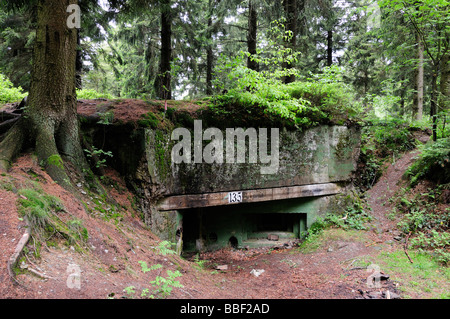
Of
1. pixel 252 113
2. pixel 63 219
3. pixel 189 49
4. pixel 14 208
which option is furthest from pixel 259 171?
pixel 189 49

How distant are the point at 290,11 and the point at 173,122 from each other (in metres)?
6.86

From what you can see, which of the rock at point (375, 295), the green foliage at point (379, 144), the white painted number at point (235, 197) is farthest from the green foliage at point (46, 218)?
the green foliage at point (379, 144)

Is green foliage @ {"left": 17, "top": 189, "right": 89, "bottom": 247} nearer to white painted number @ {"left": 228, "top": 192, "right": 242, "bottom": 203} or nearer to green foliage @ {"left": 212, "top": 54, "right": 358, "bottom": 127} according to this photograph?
white painted number @ {"left": 228, "top": 192, "right": 242, "bottom": 203}

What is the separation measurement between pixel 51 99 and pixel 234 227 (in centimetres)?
606

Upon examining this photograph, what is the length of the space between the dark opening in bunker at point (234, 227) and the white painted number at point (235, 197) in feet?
3.04

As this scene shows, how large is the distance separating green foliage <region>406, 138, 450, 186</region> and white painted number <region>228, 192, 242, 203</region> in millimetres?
5511

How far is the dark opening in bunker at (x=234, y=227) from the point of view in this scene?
27.2 feet

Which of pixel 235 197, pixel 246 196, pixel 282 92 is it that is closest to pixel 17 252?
pixel 235 197

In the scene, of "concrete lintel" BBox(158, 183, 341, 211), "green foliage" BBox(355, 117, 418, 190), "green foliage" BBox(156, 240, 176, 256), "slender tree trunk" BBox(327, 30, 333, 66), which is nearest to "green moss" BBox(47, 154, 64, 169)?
"green foliage" BBox(156, 240, 176, 256)

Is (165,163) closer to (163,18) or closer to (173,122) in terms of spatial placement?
(173,122)

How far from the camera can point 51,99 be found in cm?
493

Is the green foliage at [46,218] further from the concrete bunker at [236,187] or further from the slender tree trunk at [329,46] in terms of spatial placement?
the slender tree trunk at [329,46]

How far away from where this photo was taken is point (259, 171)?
791 cm

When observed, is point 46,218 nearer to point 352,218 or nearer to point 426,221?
point 352,218
